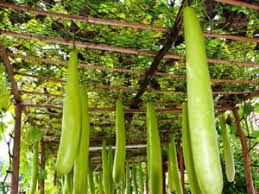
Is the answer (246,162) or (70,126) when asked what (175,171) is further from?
(70,126)

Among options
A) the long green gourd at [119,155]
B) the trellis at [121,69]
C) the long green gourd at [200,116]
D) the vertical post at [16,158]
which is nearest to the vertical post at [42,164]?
the trellis at [121,69]

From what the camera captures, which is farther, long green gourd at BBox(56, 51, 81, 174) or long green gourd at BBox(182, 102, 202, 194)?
long green gourd at BBox(182, 102, 202, 194)

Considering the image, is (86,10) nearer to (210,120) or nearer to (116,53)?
(116,53)

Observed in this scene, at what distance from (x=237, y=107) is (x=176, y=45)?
69.5 inches

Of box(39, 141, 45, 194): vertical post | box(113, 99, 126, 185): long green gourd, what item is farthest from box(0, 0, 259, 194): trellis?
box(39, 141, 45, 194): vertical post

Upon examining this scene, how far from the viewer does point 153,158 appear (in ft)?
7.16

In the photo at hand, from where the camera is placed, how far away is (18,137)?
3137 millimetres

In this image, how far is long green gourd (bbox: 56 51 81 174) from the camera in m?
1.47

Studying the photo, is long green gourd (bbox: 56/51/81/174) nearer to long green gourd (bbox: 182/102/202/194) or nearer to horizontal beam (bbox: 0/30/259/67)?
horizontal beam (bbox: 0/30/259/67)

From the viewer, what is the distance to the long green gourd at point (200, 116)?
1134 millimetres

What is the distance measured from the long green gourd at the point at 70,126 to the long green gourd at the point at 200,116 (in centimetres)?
54

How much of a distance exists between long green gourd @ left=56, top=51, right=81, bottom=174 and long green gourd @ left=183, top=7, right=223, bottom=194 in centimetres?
54

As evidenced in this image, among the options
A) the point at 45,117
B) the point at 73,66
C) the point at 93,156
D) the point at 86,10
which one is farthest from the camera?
the point at 93,156

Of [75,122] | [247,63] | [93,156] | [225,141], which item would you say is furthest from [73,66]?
[93,156]
